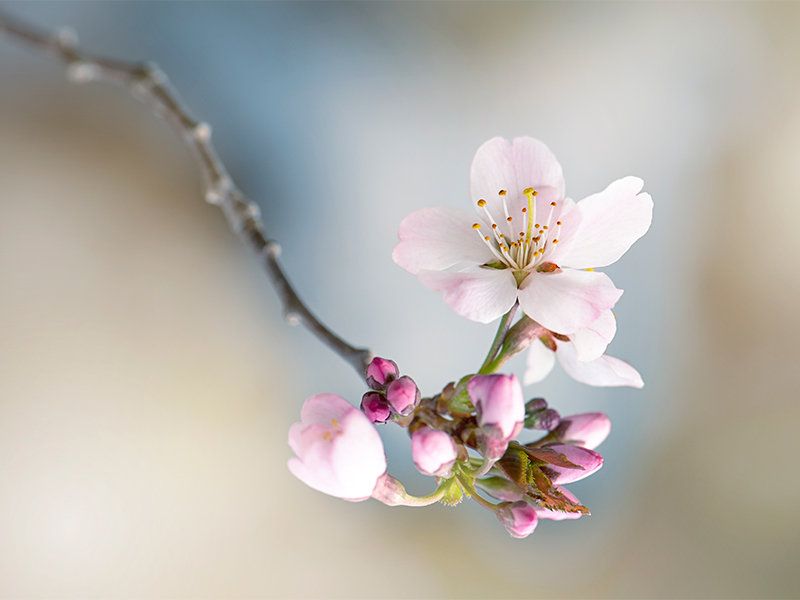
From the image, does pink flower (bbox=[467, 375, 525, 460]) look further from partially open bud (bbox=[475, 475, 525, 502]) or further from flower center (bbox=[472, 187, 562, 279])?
flower center (bbox=[472, 187, 562, 279])

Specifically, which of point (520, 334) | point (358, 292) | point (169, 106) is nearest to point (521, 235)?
point (520, 334)

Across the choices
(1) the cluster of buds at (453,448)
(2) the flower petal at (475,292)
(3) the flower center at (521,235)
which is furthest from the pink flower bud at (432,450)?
(3) the flower center at (521,235)

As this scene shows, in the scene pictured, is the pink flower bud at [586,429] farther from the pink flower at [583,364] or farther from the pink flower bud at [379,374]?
the pink flower bud at [379,374]

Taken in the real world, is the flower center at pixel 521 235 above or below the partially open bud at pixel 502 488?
above

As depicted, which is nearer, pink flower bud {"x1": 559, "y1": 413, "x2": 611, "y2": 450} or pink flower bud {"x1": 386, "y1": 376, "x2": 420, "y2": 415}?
pink flower bud {"x1": 386, "y1": 376, "x2": 420, "y2": 415}

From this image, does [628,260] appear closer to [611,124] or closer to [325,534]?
[611,124]

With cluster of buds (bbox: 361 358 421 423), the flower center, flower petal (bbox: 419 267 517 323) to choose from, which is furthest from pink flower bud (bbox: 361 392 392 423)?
the flower center

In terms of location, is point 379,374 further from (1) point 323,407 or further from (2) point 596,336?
(2) point 596,336
